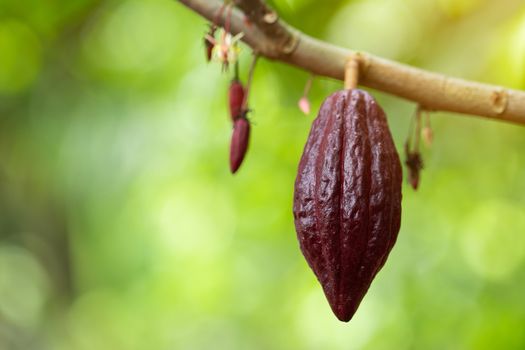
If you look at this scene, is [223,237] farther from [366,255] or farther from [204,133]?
[366,255]

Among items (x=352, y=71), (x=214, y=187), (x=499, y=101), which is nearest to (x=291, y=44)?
(x=352, y=71)

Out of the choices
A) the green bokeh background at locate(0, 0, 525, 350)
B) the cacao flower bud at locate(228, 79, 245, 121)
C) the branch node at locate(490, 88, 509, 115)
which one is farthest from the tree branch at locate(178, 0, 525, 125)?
the green bokeh background at locate(0, 0, 525, 350)

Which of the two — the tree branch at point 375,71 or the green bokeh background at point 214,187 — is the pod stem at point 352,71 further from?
the green bokeh background at point 214,187

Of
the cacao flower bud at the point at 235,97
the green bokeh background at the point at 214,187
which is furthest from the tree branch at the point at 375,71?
the green bokeh background at the point at 214,187

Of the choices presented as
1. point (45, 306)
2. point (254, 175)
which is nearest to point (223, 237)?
point (254, 175)

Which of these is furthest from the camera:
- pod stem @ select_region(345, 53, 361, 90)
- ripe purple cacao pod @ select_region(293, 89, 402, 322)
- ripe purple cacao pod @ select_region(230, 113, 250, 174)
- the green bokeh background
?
the green bokeh background

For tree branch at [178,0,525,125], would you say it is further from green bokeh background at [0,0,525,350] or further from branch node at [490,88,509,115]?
green bokeh background at [0,0,525,350]
